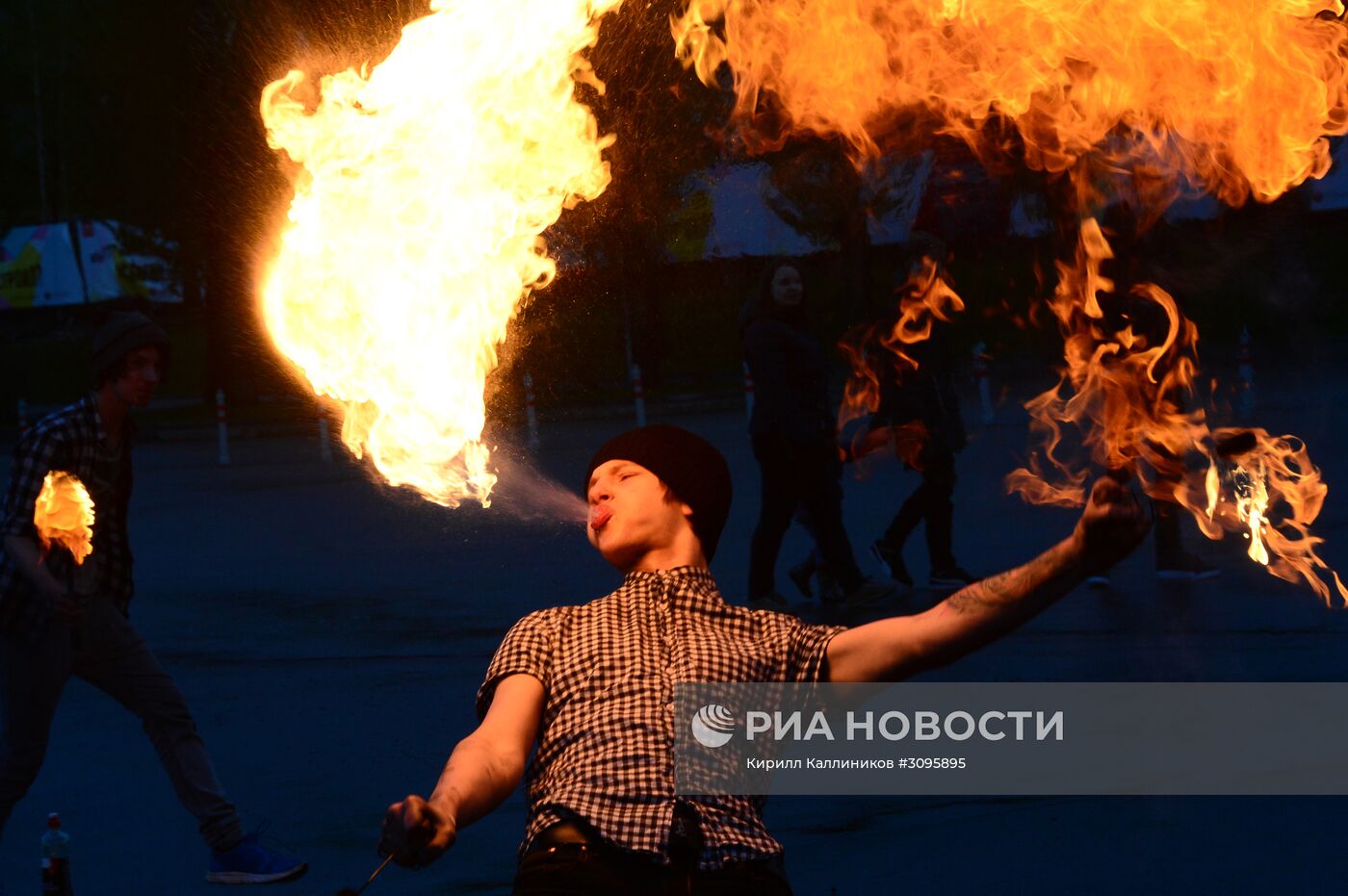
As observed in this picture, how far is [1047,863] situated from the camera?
5227 mm

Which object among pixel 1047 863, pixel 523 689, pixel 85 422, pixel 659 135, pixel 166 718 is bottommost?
pixel 1047 863

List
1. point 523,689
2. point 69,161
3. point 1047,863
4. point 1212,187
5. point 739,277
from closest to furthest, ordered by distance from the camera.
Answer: point 523,689
point 1212,187
point 1047,863
point 739,277
point 69,161

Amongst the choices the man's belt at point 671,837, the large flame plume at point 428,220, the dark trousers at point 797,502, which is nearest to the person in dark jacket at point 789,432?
the dark trousers at point 797,502

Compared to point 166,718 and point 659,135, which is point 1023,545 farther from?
point 166,718

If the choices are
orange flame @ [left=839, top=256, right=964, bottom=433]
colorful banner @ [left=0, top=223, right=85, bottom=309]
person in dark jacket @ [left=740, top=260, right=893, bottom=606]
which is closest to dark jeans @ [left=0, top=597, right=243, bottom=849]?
orange flame @ [left=839, top=256, right=964, bottom=433]

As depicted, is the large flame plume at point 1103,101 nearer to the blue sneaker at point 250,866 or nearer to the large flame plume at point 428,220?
the large flame plume at point 428,220

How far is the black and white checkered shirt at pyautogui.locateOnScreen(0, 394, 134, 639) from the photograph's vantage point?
5.13 metres

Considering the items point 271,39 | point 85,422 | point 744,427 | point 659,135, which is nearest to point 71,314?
point 271,39

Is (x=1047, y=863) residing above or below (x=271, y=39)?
below

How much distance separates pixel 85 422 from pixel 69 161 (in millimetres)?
41080

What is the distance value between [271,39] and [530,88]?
18183 millimetres

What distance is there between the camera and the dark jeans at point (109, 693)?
5.17m

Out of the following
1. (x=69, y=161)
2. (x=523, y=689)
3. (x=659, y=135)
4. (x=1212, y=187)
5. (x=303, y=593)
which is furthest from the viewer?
(x=69, y=161)

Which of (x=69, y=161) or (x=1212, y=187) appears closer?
(x=1212, y=187)
